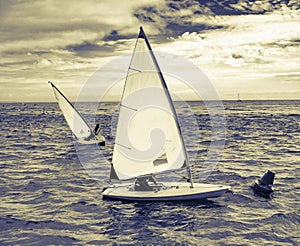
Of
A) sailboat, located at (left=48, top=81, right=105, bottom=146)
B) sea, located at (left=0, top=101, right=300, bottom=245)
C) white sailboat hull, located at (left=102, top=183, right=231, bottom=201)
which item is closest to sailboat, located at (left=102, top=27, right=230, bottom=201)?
white sailboat hull, located at (left=102, top=183, right=231, bottom=201)

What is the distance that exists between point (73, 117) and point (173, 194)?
3370 cm

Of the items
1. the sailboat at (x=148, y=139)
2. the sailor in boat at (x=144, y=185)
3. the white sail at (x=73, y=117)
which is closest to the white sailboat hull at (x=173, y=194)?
the sailboat at (x=148, y=139)

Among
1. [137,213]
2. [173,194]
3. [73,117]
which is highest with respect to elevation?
[73,117]

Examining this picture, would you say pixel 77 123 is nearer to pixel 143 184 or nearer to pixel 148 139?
pixel 143 184

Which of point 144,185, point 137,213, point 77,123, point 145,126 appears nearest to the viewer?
point 137,213

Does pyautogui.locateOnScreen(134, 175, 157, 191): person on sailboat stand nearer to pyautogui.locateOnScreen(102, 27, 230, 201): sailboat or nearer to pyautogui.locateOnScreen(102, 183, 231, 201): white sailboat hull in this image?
pyautogui.locateOnScreen(102, 27, 230, 201): sailboat

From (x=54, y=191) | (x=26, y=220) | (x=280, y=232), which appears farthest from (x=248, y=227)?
(x=54, y=191)

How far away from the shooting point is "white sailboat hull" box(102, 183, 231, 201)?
2286cm

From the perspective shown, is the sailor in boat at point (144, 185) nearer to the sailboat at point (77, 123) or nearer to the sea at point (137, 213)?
the sea at point (137, 213)

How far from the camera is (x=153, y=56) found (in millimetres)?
21203

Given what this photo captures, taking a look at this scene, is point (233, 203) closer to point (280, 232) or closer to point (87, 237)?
point (280, 232)

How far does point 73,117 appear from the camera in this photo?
52.3 meters

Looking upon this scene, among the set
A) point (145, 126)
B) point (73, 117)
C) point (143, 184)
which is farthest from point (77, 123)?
point (145, 126)

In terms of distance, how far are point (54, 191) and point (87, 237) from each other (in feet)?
34.7
